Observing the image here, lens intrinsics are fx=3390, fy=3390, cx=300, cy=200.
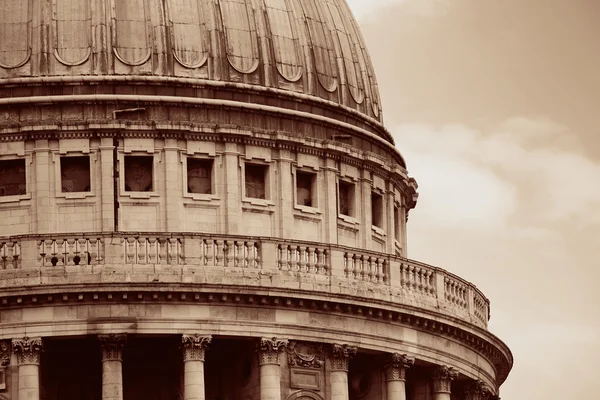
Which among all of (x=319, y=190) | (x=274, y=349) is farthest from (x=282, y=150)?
(x=274, y=349)

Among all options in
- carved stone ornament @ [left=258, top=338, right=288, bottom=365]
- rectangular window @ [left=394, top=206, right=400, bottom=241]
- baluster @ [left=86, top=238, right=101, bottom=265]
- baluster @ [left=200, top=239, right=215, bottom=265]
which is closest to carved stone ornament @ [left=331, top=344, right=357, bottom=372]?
carved stone ornament @ [left=258, top=338, right=288, bottom=365]

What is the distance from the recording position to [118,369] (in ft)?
312

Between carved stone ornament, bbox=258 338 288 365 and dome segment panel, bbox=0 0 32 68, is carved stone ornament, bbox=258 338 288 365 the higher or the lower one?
the lower one

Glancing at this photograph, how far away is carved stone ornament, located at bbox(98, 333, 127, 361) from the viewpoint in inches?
3733

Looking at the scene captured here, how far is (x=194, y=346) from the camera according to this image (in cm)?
9556

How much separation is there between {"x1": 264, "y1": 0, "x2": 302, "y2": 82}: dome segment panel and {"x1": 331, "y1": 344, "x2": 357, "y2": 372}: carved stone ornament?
10428 millimetres

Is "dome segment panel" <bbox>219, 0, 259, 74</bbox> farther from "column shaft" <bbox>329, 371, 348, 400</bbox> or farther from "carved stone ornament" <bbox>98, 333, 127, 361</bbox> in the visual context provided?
"carved stone ornament" <bbox>98, 333, 127, 361</bbox>

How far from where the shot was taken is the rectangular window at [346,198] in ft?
340

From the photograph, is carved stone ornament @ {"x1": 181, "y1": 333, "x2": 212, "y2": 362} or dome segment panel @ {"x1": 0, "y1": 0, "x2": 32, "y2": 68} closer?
carved stone ornament @ {"x1": 181, "y1": 333, "x2": 212, "y2": 362}

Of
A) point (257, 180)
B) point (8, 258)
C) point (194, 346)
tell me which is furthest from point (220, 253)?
point (8, 258)

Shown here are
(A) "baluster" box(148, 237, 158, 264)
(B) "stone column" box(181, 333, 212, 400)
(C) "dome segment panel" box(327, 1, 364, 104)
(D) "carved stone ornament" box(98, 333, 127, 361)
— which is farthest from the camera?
(C) "dome segment panel" box(327, 1, 364, 104)

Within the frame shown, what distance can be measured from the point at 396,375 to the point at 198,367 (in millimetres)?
6726

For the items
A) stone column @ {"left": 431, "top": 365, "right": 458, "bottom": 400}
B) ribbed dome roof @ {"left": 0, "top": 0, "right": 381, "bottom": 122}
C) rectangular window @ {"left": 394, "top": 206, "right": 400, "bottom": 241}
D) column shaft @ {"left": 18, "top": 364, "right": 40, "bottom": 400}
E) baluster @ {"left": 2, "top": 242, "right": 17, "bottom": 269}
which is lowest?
column shaft @ {"left": 18, "top": 364, "right": 40, "bottom": 400}

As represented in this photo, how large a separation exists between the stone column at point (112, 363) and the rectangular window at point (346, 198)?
11.3 metres
